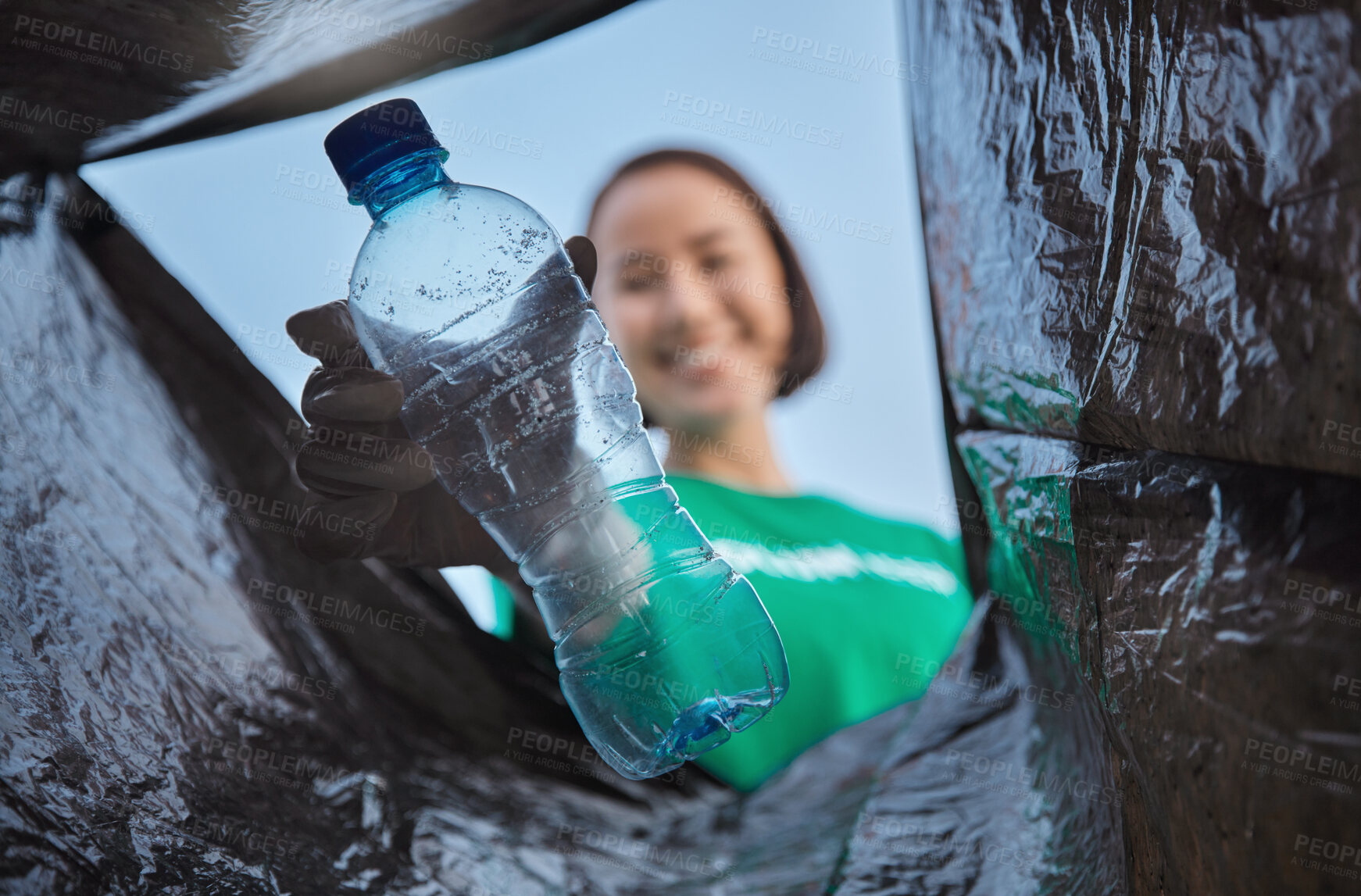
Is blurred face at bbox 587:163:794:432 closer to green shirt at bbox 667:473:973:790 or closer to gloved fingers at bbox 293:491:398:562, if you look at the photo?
green shirt at bbox 667:473:973:790

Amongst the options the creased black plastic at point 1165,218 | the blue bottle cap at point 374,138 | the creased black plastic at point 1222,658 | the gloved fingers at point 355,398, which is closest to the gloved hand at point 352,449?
the gloved fingers at point 355,398

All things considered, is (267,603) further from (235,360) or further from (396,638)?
(235,360)

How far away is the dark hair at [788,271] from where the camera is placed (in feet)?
3.84

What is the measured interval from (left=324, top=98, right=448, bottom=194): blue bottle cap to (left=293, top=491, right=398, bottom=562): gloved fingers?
259mm

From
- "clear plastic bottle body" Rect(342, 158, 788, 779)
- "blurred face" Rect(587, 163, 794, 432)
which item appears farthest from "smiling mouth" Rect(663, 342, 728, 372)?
"clear plastic bottle body" Rect(342, 158, 788, 779)

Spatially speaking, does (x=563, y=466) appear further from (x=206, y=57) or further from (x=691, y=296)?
(x=691, y=296)

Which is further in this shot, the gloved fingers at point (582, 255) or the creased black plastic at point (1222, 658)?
the gloved fingers at point (582, 255)

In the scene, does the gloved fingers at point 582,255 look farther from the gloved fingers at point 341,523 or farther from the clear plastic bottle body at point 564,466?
the gloved fingers at point 341,523

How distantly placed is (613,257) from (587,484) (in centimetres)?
53

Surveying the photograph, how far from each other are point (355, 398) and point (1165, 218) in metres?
0.57

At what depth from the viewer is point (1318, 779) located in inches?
15.3

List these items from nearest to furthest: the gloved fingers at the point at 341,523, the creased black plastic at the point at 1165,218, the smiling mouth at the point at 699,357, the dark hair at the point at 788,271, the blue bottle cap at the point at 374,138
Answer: the creased black plastic at the point at 1165,218, the blue bottle cap at the point at 374,138, the gloved fingers at the point at 341,523, the dark hair at the point at 788,271, the smiling mouth at the point at 699,357

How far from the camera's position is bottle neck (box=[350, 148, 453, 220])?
0.58m

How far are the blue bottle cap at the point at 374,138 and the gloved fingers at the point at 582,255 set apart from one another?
17 centimetres
